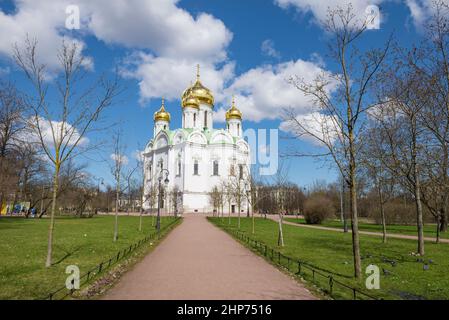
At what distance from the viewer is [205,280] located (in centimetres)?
916

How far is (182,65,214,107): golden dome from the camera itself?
71.4 metres

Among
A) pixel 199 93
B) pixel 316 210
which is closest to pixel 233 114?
pixel 199 93

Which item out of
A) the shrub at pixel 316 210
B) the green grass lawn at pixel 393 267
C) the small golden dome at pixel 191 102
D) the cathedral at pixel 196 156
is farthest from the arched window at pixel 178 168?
the green grass lawn at pixel 393 267

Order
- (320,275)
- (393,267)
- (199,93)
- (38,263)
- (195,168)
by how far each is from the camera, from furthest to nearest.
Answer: (199,93)
(195,168)
(393,267)
(38,263)
(320,275)

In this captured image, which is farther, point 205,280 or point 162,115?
point 162,115

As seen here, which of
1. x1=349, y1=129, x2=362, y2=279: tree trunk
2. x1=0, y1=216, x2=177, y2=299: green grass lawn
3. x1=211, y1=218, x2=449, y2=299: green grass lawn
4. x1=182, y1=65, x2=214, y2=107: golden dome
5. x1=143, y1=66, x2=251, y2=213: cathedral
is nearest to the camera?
x1=0, y1=216, x2=177, y2=299: green grass lawn

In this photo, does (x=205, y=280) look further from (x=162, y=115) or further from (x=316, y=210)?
(x=162, y=115)

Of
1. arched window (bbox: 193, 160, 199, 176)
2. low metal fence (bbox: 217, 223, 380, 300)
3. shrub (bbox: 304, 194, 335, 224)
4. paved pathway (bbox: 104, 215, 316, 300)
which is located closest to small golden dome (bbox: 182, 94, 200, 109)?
arched window (bbox: 193, 160, 199, 176)

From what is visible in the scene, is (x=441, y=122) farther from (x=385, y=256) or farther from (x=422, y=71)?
(x=385, y=256)

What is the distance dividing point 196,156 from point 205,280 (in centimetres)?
5673

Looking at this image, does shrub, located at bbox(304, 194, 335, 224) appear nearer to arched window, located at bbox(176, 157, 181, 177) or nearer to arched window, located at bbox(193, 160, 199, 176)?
arched window, located at bbox(193, 160, 199, 176)

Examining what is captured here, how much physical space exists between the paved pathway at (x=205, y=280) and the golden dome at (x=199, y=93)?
197 feet

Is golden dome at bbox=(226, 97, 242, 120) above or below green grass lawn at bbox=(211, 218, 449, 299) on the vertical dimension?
above

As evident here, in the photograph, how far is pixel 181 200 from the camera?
204 feet
